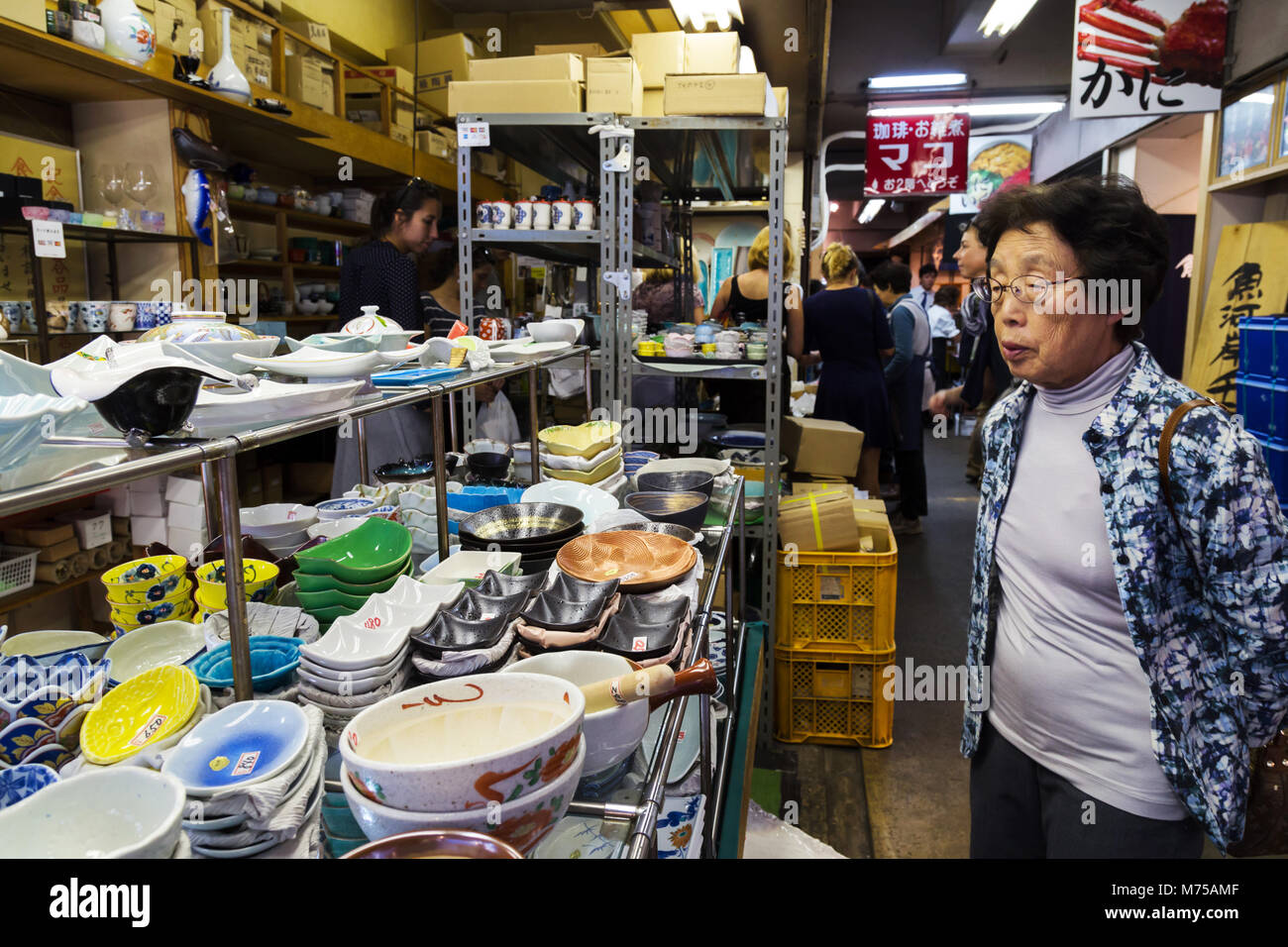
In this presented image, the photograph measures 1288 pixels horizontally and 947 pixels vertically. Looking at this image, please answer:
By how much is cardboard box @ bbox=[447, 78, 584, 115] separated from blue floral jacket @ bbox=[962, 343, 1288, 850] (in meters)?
2.36

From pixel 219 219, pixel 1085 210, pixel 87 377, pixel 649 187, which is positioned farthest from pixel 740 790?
pixel 219 219

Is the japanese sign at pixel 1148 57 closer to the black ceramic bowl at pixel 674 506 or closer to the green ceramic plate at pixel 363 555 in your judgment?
the black ceramic bowl at pixel 674 506

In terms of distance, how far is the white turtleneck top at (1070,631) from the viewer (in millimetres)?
1552

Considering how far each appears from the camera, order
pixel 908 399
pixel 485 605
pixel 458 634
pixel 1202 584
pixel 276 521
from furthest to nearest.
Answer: pixel 908 399 → pixel 276 521 → pixel 1202 584 → pixel 485 605 → pixel 458 634

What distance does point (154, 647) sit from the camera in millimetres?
1275

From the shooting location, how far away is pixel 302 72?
5234mm

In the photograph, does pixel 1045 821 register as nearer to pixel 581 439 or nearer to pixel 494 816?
pixel 494 816

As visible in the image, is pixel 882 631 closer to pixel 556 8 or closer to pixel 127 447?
pixel 127 447

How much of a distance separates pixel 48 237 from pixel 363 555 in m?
2.54

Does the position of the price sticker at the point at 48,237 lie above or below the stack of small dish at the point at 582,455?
above

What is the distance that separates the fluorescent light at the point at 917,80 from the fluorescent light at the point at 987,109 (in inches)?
9.9

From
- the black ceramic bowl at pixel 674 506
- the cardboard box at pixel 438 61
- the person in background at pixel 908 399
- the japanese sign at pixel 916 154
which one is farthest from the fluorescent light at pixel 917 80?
the black ceramic bowl at pixel 674 506

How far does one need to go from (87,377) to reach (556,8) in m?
8.26

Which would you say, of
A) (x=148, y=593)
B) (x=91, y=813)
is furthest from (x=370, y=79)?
(x=91, y=813)
